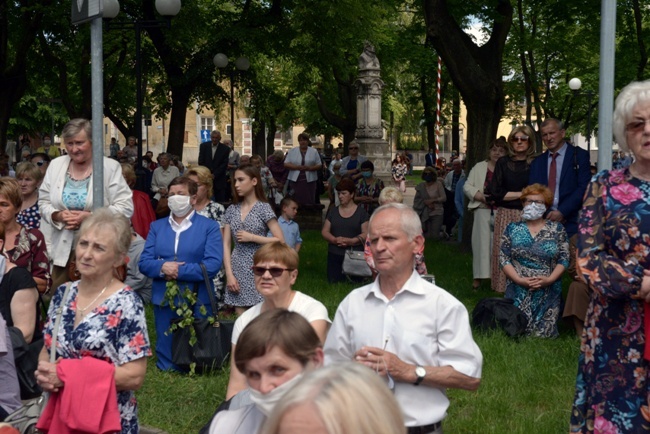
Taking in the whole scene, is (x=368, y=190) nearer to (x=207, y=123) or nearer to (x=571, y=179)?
(x=571, y=179)

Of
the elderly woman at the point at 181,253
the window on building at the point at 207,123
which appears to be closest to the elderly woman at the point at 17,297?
the elderly woman at the point at 181,253

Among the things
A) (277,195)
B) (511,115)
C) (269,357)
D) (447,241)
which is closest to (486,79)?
(447,241)

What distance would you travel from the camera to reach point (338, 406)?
7.14 ft

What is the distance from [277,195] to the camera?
2331 centimetres

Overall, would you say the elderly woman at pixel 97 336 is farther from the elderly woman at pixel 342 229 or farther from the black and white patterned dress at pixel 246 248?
the elderly woman at pixel 342 229

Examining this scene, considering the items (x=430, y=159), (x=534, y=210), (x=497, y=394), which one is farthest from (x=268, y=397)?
(x=430, y=159)

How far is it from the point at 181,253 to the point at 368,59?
79.0 ft

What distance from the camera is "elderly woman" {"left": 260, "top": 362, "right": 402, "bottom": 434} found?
216 cm

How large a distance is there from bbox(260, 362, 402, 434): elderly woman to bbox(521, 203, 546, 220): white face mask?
793 centimetres

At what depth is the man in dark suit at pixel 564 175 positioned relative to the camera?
10367 mm

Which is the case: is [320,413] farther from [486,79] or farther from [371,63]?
[371,63]

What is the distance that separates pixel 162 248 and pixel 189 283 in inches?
15.0

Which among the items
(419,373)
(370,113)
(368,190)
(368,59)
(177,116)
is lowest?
(419,373)

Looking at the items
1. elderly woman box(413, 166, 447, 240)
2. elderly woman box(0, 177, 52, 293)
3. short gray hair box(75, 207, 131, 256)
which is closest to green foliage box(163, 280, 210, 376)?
elderly woman box(0, 177, 52, 293)
